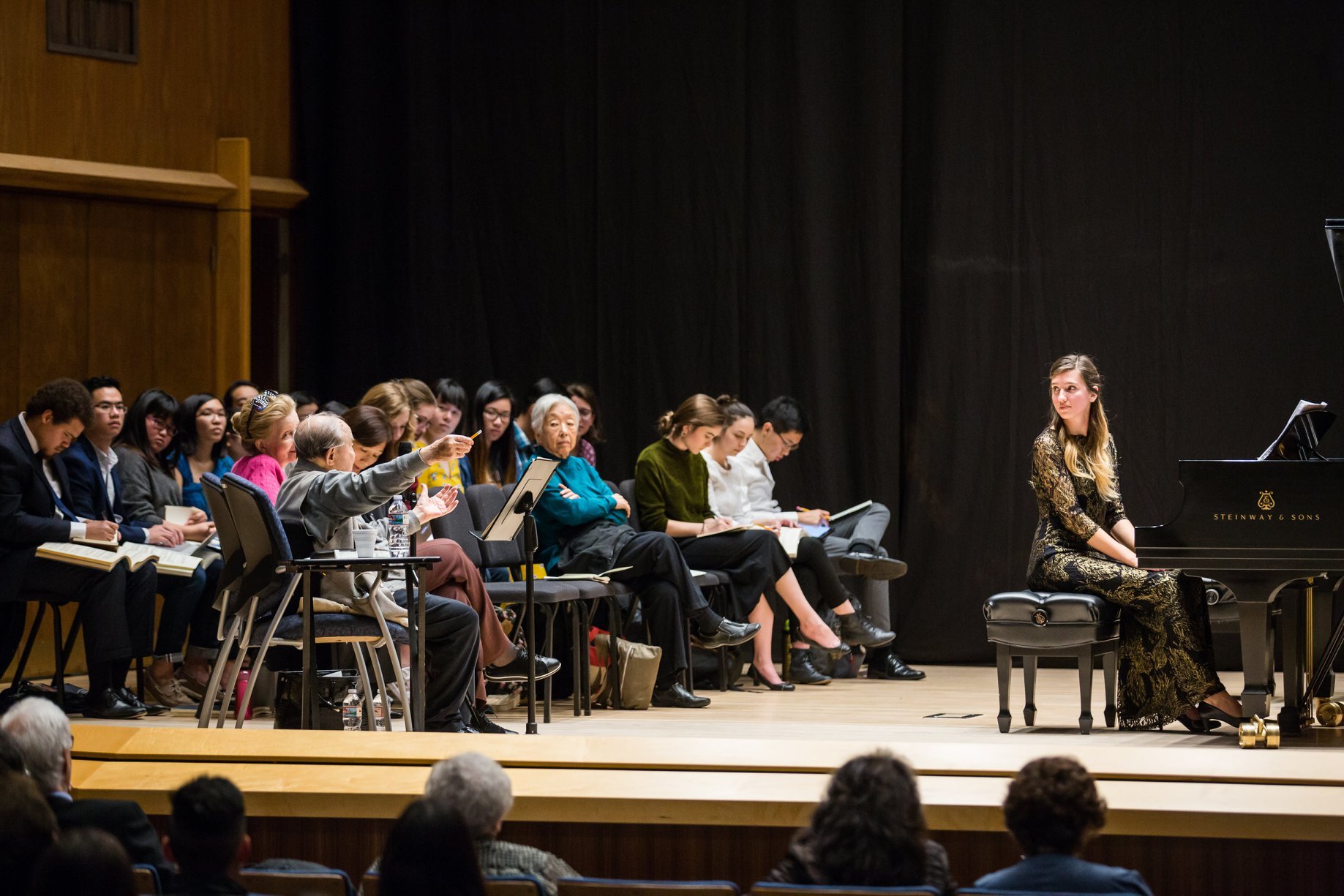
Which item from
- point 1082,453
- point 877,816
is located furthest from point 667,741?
point 1082,453

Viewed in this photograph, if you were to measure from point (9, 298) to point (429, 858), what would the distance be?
5.82 meters

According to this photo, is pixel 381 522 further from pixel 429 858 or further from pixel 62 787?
pixel 429 858

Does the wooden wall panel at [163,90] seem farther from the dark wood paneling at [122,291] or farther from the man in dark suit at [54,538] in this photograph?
the man in dark suit at [54,538]

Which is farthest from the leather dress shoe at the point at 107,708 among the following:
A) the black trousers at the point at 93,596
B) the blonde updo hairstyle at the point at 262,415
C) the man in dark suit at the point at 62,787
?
the man in dark suit at the point at 62,787

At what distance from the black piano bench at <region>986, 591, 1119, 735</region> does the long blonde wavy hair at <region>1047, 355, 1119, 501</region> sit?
395 millimetres

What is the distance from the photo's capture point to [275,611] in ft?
15.5

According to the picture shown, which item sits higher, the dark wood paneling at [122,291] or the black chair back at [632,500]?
the dark wood paneling at [122,291]

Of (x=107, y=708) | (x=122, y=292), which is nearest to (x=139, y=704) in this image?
(x=107, y=708)

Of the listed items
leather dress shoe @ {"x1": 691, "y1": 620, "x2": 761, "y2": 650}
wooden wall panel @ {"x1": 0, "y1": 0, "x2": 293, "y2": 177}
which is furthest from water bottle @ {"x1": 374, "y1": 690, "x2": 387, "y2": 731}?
wooden wall panel @ {"x1": 0, "y1": 0, "x2": 293, "y2": 177}

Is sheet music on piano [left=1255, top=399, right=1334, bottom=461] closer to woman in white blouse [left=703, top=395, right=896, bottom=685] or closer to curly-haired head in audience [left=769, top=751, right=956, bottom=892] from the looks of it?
woman in white blouse [left=703, top=395, right=896, bottom=685]

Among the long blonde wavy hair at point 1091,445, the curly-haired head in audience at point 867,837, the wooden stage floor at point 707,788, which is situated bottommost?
the wooden stage floor at point 707,788

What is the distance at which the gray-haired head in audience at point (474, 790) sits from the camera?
2590 mm

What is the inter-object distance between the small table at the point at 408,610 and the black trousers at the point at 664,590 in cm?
175

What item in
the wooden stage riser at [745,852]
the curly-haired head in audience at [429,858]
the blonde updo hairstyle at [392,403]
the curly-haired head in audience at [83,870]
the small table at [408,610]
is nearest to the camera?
the curly-haired head in audience at [83,870]
